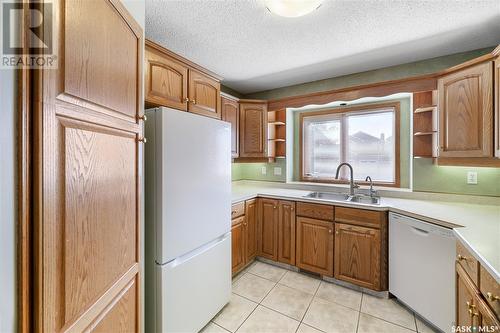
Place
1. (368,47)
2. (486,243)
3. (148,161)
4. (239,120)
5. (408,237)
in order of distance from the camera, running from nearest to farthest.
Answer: (486,243) → (148,161) → (408,237) → (368,47) → (239,120)

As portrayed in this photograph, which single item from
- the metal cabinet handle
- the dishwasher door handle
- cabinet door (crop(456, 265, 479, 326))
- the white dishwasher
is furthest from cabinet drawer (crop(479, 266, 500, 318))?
the dishwasher door handle

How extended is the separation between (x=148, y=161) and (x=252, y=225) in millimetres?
1602

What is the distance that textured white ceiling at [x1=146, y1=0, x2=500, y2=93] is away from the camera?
149cm

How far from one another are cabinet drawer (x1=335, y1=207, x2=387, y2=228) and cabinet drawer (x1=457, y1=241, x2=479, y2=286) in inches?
26.1

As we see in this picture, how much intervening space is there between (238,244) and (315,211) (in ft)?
2.98

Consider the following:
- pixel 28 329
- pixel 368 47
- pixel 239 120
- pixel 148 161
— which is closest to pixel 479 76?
pixel 368 47

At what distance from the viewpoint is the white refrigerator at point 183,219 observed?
52.9 inches

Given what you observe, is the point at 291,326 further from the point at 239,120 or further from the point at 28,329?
the point at 239,120

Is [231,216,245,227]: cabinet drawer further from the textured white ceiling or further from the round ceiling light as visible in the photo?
the round ceiling light

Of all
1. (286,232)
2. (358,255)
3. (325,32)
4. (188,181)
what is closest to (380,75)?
(325,32)

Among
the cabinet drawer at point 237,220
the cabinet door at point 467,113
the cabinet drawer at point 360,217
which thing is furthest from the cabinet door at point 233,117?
the cabinet door at point 467,113

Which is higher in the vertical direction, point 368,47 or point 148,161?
point 368,47

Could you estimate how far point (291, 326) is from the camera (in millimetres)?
1699

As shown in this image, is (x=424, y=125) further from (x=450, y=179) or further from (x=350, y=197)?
(x=350, y=197)
